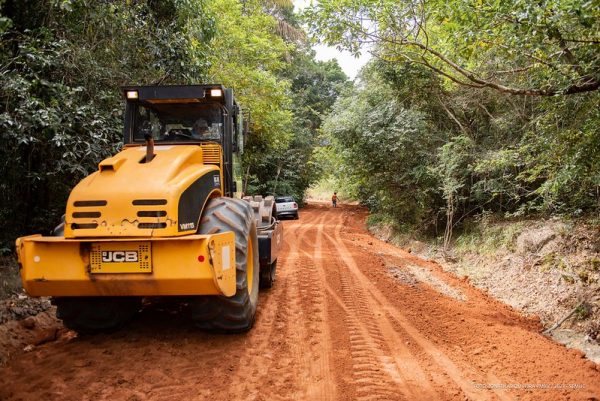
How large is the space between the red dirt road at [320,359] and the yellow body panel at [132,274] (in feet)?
2.33

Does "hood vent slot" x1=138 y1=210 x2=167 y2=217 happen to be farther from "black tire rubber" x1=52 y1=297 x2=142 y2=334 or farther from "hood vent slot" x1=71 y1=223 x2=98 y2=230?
"black tire rubber" x1=52 y1=297 x2=142 y2=334

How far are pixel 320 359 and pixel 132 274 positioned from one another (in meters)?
2.00

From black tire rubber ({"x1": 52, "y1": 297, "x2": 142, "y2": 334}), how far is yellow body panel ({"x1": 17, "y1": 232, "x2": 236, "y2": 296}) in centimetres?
59

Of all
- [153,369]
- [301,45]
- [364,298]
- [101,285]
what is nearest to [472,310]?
[364,298]

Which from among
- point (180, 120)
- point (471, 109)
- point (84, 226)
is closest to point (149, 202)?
point (84, 226)

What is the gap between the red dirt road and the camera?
387 cm

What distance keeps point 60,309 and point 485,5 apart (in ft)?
19.9

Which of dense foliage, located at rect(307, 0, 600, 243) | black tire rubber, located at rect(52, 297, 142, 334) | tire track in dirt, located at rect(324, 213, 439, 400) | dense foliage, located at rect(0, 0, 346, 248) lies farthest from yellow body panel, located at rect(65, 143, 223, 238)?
dense foliage, located at rect(307, 0, 600, 243)

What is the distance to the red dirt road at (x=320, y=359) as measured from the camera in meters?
3.87

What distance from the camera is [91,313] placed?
495 centimetres

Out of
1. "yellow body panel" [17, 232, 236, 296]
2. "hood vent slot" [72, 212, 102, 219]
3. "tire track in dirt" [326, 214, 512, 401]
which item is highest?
"hood vent slot" [72, 212, 102, 219]

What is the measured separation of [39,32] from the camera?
6.73 meters

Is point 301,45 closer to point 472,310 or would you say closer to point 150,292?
point 472,310

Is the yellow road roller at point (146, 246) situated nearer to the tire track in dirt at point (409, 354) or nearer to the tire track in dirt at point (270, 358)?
the tire track in dirt at point (270, 358)
